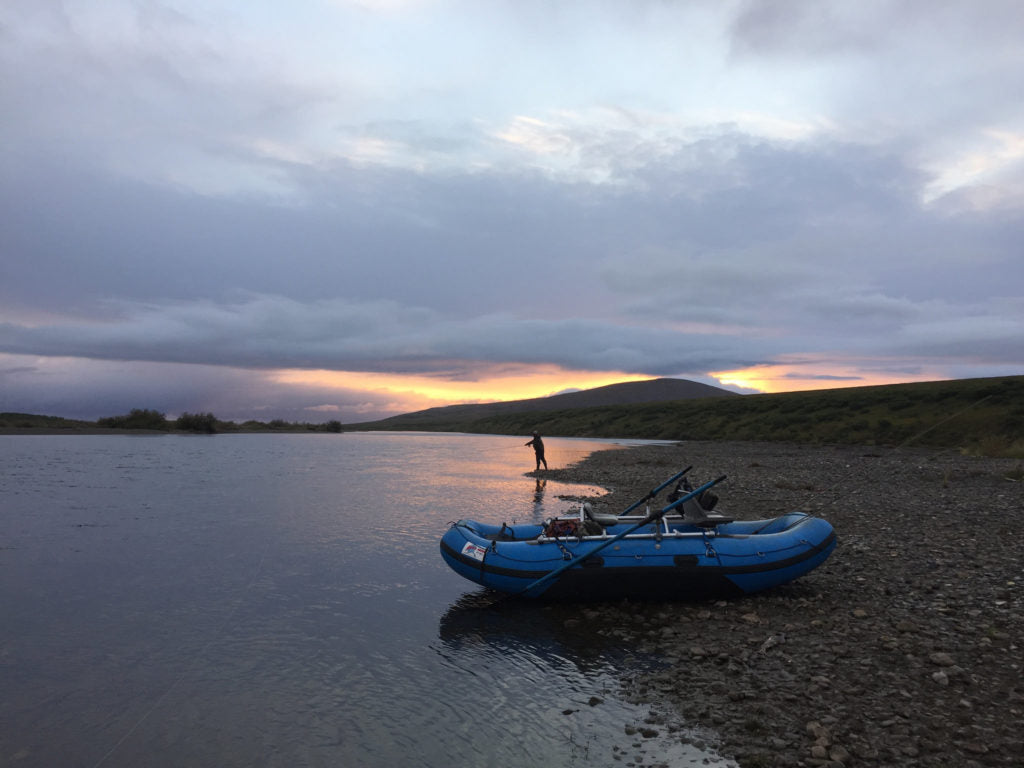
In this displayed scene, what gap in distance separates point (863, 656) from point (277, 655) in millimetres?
8445

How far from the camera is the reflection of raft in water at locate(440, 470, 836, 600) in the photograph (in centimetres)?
A: 1152

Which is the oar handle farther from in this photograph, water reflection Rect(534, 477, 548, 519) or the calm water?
water reflection Rect(534, 477, 548, 519)

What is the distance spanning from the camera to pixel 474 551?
12180 mm

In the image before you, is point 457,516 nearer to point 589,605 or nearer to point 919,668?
point 589,605

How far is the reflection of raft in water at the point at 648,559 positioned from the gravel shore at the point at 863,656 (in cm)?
41

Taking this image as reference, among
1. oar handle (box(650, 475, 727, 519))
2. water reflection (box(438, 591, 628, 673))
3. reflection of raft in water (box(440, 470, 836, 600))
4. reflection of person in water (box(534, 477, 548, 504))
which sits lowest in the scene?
water reflection (box(438, 591, 628, 673))

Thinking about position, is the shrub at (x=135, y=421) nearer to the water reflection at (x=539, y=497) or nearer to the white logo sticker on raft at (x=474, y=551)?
the water reflection at (x=539, y=497)

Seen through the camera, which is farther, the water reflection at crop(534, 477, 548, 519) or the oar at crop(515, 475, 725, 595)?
the water reflection at crop(534, 477, 548, 519)

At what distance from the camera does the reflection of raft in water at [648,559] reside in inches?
454

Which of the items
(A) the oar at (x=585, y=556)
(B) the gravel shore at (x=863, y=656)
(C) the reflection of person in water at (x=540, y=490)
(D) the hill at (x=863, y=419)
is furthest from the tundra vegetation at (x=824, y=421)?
(A) the oar at (x=585, y=556)

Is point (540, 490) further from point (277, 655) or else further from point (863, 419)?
point (863, 419)

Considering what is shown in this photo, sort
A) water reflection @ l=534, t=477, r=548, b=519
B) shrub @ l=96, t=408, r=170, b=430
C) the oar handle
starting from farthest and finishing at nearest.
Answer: shrub @ l=96, t=408, r=170, b=430 → water reflection @ l=534, t=477, r=548, b=519 → the oar handle

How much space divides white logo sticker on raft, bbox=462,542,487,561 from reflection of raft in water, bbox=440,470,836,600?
2 centimetres

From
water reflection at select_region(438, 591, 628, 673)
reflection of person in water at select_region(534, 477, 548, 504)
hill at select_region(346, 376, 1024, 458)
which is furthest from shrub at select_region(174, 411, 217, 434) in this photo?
water reflection at select_region(438, 591, 628, 673)
